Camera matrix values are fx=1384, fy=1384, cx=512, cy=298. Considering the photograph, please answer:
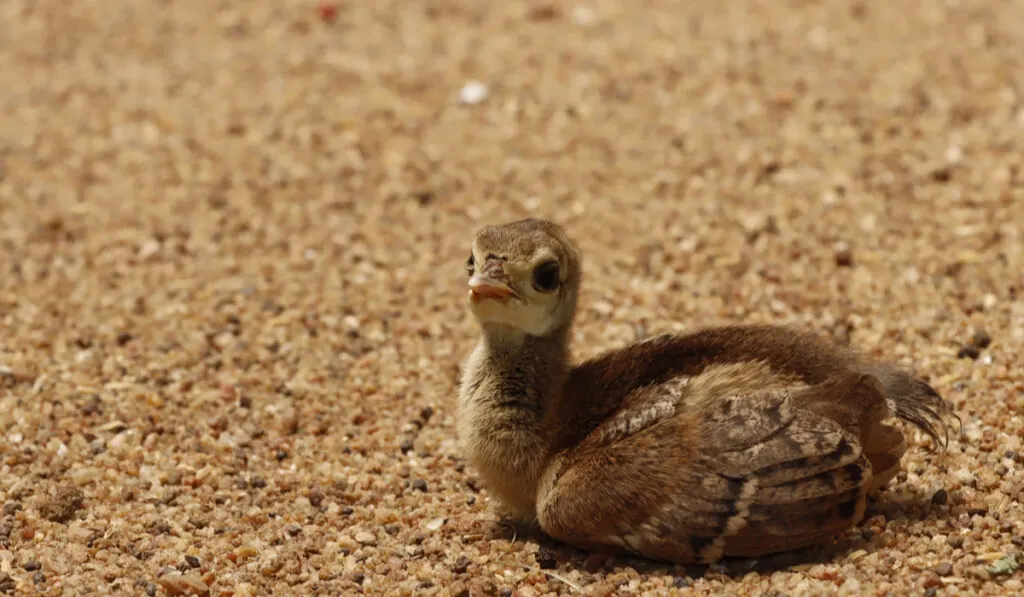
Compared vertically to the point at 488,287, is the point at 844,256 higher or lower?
lower

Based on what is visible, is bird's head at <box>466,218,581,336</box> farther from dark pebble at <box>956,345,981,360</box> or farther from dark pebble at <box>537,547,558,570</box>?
dark pebble at <box>956,345,981,360</box>

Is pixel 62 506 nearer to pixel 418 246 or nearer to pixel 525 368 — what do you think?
pixel 525 368

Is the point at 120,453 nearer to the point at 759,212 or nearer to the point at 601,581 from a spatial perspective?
the point at 601,581

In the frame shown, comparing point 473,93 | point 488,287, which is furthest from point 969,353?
point 473,93

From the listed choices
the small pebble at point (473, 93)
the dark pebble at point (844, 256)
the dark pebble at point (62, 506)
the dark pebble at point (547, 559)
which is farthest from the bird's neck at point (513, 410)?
the small pebble at point (473, 93)

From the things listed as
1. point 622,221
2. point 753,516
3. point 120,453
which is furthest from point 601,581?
point 622,221
